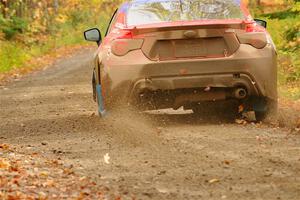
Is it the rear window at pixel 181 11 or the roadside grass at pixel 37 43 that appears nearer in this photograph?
the rear window at pixel 181 11

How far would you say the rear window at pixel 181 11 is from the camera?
10.3 metres

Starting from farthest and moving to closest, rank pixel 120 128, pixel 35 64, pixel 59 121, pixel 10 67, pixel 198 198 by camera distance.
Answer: pixel 35 64 < pixel 10 67 < pixel 59 121 < pixel 120 128 < pixel 198 198

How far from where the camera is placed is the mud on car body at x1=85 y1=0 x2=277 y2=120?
32.4ft

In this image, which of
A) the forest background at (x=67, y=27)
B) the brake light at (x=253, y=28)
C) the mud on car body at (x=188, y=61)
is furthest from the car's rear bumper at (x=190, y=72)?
the forest background at (x=67, y=27)

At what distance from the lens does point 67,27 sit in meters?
42.4

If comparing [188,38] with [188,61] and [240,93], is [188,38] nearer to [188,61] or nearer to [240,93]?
[188,61]

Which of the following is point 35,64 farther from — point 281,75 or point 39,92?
point 281,75

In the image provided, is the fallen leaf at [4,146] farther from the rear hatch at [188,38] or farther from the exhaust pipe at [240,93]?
the exhaust pipe at [240,93]

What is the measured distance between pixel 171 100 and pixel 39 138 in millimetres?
1651

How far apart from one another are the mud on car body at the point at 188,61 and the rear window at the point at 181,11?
0.14 ft

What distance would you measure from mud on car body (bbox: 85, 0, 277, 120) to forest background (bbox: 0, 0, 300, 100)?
15.4 feet

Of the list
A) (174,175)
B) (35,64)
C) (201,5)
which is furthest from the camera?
(35,64)

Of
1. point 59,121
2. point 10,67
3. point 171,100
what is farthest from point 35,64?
point 171,100

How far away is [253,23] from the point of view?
10148mm
